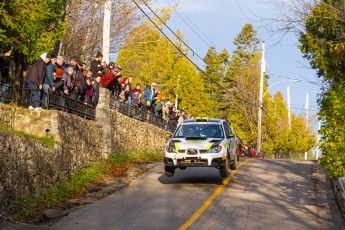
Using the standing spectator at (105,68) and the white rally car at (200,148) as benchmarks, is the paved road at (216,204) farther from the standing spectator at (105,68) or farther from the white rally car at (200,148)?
the standing spectator at (105,68)

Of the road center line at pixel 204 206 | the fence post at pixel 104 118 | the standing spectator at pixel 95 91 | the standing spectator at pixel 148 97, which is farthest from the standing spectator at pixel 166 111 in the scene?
the road center line at pixel 204 206

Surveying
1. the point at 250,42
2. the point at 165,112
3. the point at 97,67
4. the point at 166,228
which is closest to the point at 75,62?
the point at 97,67

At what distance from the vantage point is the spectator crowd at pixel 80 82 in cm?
1650

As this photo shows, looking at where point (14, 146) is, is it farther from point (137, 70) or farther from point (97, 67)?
point (137, 70)

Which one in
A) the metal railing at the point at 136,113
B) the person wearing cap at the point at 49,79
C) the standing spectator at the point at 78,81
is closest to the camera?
the person wearing cap at the point at 49,79

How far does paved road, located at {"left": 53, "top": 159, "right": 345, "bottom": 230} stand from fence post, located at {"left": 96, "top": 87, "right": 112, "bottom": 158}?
212 cm

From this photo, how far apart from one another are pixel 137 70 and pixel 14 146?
108ft

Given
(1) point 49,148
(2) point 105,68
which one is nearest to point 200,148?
(1) point 49,148

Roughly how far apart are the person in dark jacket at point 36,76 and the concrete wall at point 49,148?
0.52 meters

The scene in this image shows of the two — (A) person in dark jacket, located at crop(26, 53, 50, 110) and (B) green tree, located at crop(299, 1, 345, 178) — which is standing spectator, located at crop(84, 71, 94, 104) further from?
(B) green tree, located at crop(299, 1, 345, 178)

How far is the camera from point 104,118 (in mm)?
22688

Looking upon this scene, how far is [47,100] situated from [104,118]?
18.4ft

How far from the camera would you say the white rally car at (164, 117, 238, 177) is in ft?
59.1

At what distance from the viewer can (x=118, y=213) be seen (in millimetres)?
14234
